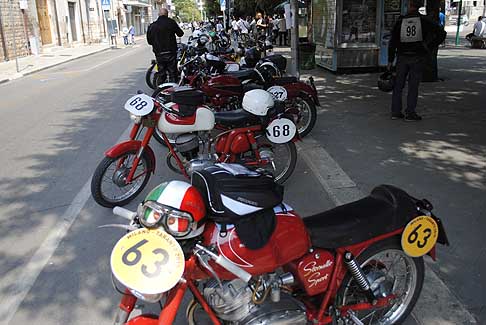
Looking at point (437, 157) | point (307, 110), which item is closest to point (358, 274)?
point (437, 157)

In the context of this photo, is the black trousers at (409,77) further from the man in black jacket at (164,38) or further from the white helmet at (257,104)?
the man in black jacket at (164,38)

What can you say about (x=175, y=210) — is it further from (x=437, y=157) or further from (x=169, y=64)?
(x=169, y=64)

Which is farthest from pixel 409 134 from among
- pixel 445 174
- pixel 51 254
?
pixel 51 254

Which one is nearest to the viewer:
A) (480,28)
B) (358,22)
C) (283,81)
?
(283,81)

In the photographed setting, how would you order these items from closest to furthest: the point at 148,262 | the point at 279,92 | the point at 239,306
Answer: the point at 148,262 < the point at 239,306 < the point at 279,92

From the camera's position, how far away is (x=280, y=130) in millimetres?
5207

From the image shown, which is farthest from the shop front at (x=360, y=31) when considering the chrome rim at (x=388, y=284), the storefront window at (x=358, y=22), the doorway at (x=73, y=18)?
the doorway at (x=73, y=18)

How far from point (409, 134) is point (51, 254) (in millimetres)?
5148

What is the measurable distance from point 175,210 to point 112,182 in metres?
3.05

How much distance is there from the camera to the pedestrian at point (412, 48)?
7445mm

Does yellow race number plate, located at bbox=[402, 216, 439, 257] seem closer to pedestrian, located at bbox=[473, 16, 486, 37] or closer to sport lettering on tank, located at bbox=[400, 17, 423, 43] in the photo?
sport lettering on tank, located at bbox=[400, 17, 423, 43]

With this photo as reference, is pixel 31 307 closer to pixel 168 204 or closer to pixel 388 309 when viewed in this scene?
pixel 168 204

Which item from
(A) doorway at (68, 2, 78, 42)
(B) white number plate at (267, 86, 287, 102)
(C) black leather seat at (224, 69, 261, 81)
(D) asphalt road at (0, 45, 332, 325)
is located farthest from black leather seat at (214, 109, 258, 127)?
(A) doorway at (68, 2, 78, 42)

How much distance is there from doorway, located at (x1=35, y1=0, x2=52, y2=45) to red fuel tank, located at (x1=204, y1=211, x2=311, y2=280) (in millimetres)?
33496
